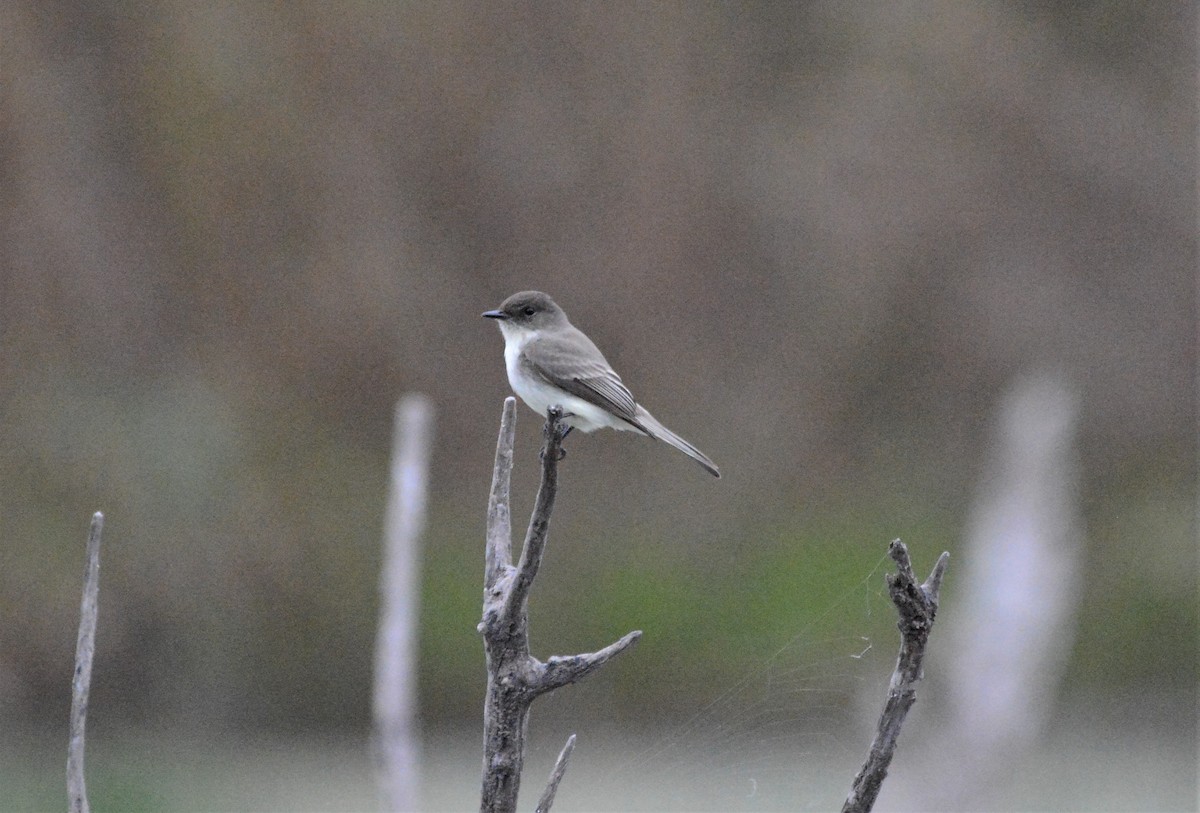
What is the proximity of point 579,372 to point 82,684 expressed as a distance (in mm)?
2261

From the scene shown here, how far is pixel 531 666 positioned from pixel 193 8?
9.23 metres

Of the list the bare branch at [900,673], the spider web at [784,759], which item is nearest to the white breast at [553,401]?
the bare branch at [900,673]

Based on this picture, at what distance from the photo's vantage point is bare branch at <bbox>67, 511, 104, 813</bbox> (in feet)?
4.74

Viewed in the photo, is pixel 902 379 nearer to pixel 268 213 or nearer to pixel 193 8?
pixel 268 213

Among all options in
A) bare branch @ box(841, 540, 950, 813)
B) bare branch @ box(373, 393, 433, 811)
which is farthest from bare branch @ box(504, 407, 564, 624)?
bare branch @ box(373, 393, 433, 811)

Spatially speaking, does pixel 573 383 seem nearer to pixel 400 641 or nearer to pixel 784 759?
pixel 400 641

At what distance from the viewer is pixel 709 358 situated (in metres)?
10.4

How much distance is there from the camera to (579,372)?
3.68 metres

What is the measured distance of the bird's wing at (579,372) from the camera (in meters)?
3.60

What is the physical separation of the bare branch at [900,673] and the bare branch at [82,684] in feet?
2.47

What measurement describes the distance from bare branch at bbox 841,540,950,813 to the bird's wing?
2.19 meters

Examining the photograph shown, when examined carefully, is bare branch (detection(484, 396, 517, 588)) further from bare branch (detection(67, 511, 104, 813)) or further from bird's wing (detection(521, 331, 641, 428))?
bird's wing (detection(521, 331, 641, 428))

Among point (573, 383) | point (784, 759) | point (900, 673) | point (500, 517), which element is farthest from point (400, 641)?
point (784, 759)

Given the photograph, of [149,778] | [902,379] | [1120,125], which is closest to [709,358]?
[902,379]
